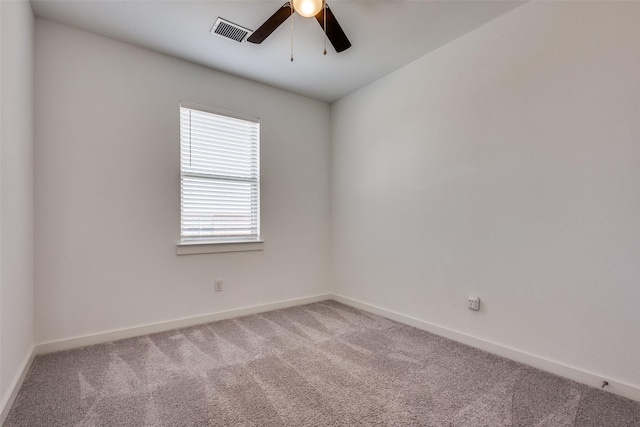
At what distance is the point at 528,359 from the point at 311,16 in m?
2.75

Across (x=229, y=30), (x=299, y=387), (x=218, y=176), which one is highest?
(x=229, y=30)

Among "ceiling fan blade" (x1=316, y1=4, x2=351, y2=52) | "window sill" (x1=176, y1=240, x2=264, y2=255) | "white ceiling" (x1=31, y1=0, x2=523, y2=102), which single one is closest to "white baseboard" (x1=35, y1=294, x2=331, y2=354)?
"window sill" (x1=176, y1=240, x2=264, y2=255)

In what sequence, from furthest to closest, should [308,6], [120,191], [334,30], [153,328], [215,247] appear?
1. [215,247]
2. [153,328]
3. [120,191]
4. [334,30]
5. [308,6]

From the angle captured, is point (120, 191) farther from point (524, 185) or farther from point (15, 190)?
point (524, 185)

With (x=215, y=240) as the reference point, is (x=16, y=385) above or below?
below

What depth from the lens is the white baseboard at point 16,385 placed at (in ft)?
5.15

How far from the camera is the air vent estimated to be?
239 centimetres

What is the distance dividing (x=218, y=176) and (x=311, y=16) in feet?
6.08

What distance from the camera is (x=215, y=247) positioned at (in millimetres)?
3107

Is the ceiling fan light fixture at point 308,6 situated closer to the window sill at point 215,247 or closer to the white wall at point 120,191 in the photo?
the white wall at point 120,191

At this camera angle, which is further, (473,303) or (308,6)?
(473,303)

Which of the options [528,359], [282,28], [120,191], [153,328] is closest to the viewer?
[528,359]

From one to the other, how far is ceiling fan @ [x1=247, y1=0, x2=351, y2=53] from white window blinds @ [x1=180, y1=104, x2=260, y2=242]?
3.86 ft

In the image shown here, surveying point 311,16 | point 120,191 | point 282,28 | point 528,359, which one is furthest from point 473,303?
point 120,191
